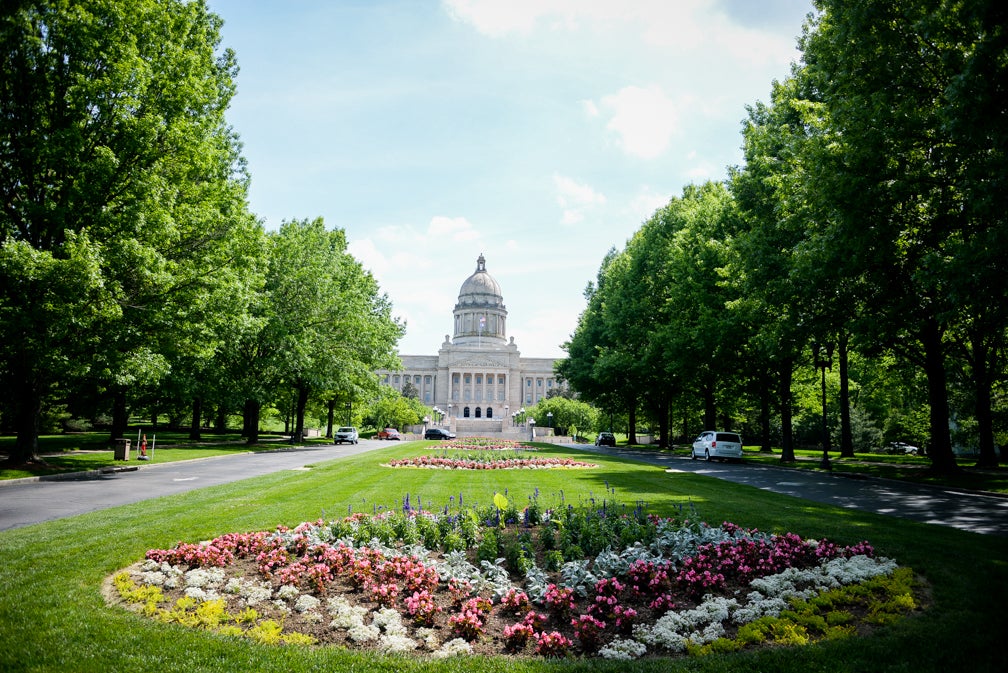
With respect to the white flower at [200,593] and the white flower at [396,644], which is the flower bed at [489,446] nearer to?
the white flower at [200,593]

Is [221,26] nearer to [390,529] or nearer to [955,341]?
[390,529]

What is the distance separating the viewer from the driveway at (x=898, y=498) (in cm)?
1261

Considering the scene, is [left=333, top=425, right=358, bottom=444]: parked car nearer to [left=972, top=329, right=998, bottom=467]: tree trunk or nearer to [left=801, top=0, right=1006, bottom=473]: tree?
[left=972, top=329, right=998, bottom=467]: tree trunk

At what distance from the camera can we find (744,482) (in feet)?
65.9

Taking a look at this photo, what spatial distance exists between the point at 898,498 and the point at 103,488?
20.2m

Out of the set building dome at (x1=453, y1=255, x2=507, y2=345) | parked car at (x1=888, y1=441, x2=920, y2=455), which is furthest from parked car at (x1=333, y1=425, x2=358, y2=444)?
building dome at (x1=453, y1=255, x2=507, y2=345)

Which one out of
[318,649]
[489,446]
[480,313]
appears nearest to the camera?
[318,649]

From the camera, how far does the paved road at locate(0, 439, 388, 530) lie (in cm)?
1209

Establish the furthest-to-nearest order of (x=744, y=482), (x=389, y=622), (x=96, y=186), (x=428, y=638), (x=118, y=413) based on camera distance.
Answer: (x=118, y=413) → (x=744, y=482) → (x=96, y=186) → (x=389, y=622) → (x=428, y=638)

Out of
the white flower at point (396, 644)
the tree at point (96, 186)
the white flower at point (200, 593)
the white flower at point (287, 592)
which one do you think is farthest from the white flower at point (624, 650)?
the tree at point (96, 186)

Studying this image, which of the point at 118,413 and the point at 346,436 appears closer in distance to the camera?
the point at 118,413

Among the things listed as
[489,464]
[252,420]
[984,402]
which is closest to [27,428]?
[489,464]

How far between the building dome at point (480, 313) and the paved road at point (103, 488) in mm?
132169

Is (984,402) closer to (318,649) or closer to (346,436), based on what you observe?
(318,649)
